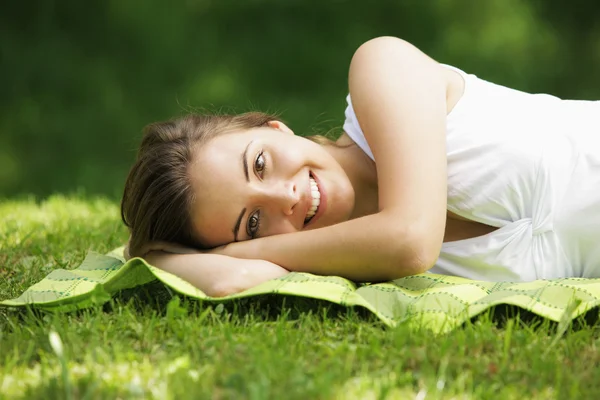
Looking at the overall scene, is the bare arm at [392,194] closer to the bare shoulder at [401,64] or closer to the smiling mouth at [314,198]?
the bare shoulder at [401,64]

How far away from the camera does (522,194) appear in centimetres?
265

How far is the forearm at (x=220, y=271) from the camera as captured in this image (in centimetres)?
238

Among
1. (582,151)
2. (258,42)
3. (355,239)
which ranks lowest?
(355,239)

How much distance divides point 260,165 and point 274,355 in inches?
33.9

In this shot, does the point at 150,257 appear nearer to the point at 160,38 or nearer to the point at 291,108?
the point at 291,108

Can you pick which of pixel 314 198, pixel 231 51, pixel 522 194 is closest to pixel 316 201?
pixel 314 198

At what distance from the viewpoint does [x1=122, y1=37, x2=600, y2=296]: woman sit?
7.93 ft

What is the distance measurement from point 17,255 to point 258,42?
17.0ft

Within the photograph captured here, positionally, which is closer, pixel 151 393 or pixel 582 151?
pixel 151 393

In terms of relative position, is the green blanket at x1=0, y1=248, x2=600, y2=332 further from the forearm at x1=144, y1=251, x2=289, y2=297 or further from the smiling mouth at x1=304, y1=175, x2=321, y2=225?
the smiling mouth at x1=304, y1=175, x2=321, y2=225

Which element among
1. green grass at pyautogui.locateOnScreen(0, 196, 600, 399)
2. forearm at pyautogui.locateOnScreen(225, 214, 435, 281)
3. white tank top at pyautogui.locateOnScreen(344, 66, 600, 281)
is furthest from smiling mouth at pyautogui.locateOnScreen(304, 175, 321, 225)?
green grass at pyautogui.locateOnScreen(0, 196, 600, 399)

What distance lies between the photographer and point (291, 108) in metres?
7.39

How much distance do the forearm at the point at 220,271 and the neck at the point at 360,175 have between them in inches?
16.9

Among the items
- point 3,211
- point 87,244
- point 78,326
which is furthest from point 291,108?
point 78,326
